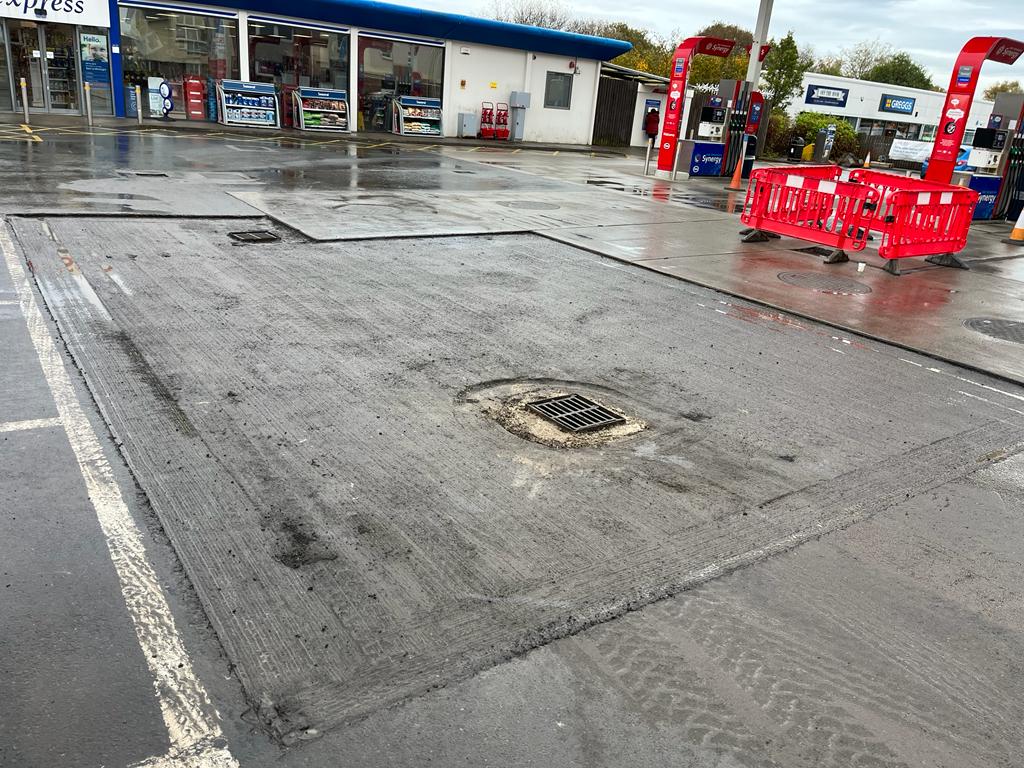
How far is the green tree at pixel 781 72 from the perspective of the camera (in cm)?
4184

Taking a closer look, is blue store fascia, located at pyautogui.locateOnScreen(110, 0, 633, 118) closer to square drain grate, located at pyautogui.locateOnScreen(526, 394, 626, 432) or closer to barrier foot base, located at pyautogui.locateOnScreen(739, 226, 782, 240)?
barrier foot base, located at pyautogui.locateOnScreen(739, 226, 782, 240)

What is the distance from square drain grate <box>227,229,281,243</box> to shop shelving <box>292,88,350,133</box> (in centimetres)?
1927

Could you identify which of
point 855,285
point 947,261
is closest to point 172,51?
point 855,285

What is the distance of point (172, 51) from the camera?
2656cm

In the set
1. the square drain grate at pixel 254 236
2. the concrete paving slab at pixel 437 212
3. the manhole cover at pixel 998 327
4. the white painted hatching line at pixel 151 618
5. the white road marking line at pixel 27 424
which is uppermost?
the concrete paving slab at pixel 437 212

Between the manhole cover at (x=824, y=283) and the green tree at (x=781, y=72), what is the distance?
34514 mm

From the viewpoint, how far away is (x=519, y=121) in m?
32.5

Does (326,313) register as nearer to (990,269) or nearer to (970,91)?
(990,269)

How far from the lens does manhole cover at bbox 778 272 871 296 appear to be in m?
10.2

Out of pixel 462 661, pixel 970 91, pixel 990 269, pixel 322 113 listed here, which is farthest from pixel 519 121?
pixel 462 661

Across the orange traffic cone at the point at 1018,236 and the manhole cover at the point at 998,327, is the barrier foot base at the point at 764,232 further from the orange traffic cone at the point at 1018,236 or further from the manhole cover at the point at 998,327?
the orange traffic cone at the point at 1018,236

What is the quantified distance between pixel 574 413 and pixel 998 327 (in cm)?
622

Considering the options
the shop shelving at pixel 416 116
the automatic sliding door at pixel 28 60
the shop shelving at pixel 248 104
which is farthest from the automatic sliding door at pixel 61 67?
the shop shelving at pixel 416 116

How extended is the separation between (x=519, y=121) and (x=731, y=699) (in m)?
31.9
